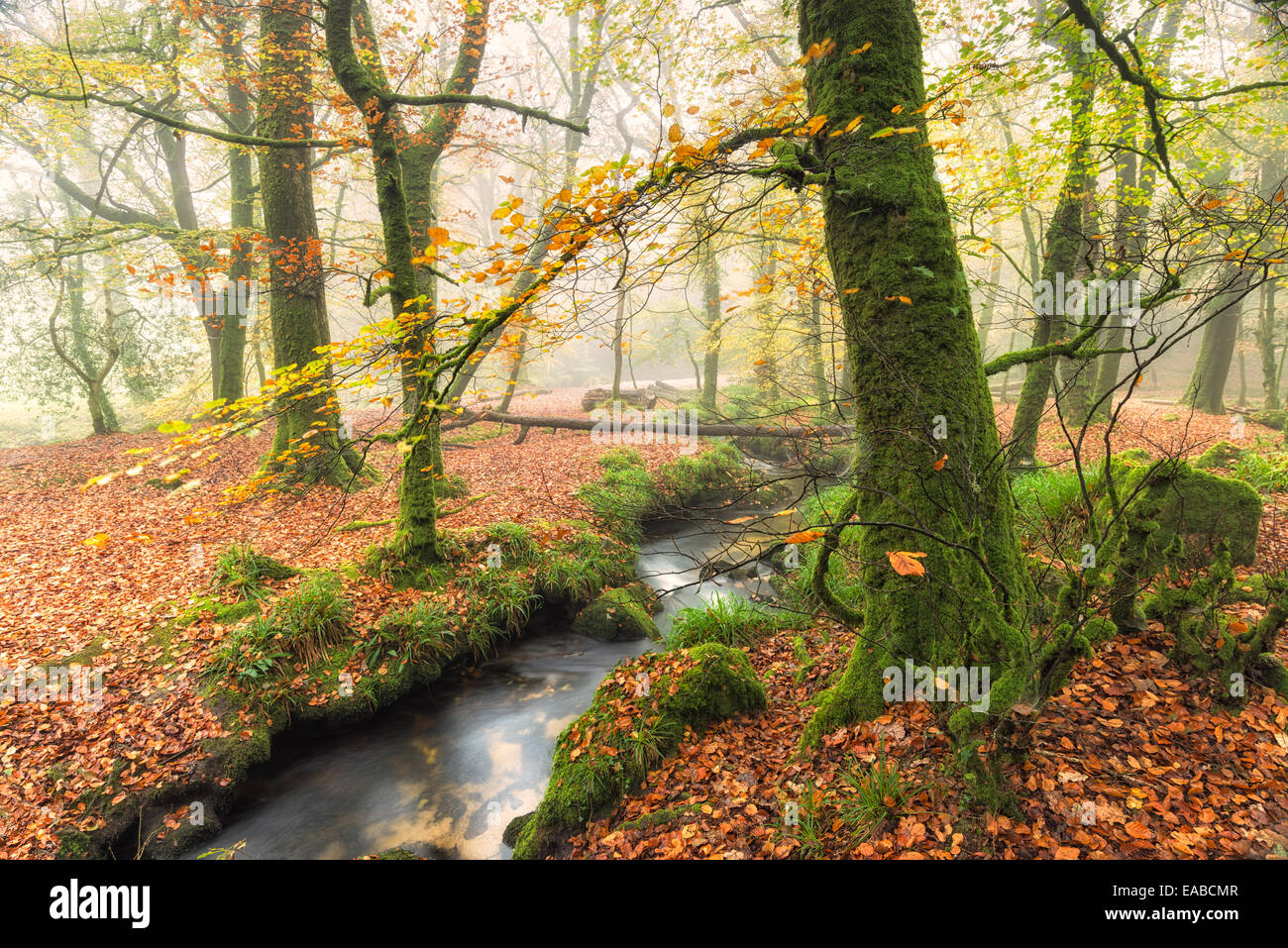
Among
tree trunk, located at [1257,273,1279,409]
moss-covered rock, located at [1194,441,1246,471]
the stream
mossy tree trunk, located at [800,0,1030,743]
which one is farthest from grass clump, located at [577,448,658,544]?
tree trunk, located at [1257,273,1279,409]

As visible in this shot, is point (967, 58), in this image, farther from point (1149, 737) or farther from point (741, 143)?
point (1149, 737)

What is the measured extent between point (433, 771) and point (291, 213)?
9.21 meters

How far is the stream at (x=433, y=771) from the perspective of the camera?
4.52 m

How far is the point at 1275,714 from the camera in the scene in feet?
9.33

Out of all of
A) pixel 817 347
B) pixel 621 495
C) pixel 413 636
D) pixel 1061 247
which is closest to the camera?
pixel 413 636

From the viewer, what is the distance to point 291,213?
8.80 metres

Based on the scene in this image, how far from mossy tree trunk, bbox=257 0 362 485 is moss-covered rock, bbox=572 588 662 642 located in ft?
15.6

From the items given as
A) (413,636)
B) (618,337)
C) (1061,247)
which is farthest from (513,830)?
(1061,247)

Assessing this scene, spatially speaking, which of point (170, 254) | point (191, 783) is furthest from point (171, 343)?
point (191, 783)

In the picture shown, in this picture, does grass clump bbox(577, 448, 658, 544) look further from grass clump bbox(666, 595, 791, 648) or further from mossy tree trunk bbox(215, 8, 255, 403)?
mossy tree trunk bbox(215, 8, 255, 403)

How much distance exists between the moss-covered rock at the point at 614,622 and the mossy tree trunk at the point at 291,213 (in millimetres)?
4757

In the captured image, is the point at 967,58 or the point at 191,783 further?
the point at 967,58

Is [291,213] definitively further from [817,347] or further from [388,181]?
[817,347]

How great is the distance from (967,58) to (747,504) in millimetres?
8234
